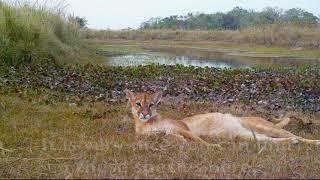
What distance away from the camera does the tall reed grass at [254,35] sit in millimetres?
30281

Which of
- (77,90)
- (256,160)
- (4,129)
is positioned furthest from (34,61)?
(256,160)

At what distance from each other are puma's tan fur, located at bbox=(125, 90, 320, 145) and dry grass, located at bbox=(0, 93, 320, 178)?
0.25 m

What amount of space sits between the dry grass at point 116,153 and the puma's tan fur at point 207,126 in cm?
25

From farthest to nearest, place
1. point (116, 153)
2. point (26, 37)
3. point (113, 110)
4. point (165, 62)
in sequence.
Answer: point (165, 62) → point (26, 37) → point (113, 110) → point (116, 153)

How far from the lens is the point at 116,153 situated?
562 cm

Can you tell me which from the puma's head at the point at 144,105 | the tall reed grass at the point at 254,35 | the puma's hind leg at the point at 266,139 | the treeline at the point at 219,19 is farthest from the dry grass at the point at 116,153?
the treeline at the point at 219,19

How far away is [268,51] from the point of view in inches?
1081

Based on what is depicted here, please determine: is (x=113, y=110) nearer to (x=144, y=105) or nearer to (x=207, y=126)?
(x=144, y=105)

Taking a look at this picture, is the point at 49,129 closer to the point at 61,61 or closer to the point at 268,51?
the point at 61,61

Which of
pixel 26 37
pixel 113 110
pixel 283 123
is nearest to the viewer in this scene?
pixel 283 123

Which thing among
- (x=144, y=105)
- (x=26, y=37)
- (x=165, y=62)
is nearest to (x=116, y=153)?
(x=144, y=105)

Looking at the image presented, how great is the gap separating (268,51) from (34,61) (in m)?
16.9

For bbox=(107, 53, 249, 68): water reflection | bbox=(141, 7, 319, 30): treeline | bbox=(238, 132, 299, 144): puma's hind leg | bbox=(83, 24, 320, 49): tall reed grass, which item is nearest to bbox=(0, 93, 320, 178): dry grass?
bbox=(238, 132, 299, 144): puma's hind leg

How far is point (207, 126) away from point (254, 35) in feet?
88.2
